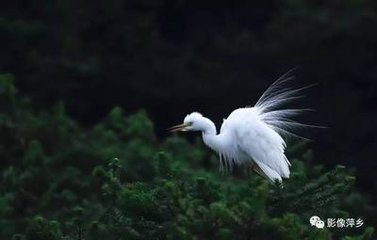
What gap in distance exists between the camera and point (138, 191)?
23.7 ft

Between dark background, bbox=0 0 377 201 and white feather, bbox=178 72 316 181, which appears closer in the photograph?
white feather, bbox=178 72 316 181

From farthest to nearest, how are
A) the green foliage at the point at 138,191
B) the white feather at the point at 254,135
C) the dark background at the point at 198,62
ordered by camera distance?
1. the dark background at the point at 198,62
2. the white feather at the point at 254,135
3. the green foliage at the point at 138,191

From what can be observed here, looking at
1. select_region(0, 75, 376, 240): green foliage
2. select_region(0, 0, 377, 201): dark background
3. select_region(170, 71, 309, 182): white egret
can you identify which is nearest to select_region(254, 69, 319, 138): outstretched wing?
select_region(170, 71, 309, 182): white egret

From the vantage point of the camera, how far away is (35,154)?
12.0 metres

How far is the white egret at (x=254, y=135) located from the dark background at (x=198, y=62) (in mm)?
4583

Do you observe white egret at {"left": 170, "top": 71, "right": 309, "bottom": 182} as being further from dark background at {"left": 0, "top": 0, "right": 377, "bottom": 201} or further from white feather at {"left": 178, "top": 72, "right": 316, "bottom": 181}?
dark background at {"left": 0, "top": 0, "right": 377, "bottom": 201}

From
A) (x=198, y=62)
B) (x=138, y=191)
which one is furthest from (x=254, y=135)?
(x=198, y=62)

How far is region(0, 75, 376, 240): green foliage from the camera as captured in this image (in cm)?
674

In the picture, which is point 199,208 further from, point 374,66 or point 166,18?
point 166,18

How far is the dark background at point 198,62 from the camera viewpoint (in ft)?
51.4

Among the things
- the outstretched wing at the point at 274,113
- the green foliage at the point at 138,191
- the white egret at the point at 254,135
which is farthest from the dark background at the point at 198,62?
→ the white egret at the point at 254,135

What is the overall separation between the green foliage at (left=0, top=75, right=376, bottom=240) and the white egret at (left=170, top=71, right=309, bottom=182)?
0.16 metres

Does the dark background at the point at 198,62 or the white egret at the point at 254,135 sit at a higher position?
the dark background at the point at 198,62

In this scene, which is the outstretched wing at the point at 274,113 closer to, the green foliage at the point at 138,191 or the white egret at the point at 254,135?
the white egret at the point at 254,135
